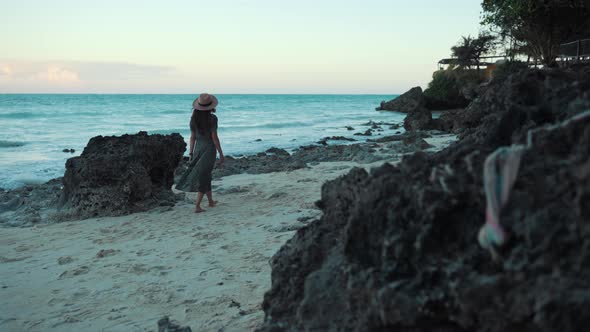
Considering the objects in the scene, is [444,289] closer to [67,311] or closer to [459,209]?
[459,209]

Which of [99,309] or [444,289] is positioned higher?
[444,289]

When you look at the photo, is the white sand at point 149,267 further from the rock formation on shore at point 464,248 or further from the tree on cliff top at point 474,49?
the tree on cliff top at point 474,49

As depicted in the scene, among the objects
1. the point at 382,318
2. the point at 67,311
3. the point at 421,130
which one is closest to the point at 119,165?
the point at 67,311

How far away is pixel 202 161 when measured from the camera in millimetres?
7223

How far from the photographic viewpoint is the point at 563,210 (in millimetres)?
1387

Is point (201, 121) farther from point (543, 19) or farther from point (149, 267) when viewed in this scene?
point (543, 19)

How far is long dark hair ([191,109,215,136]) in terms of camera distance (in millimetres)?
7055

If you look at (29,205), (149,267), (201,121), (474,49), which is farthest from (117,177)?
(474,49)

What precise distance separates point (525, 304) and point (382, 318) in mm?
435

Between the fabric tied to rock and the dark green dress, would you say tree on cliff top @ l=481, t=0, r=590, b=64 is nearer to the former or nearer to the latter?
the dark green dress

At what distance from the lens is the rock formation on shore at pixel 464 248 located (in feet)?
4.41

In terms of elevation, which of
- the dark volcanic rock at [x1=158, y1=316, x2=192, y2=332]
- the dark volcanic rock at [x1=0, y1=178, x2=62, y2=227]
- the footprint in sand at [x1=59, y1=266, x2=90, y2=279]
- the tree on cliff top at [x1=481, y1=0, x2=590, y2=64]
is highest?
the tree on cliff top at [x1=481, y1=0, x2=590, y2=64]

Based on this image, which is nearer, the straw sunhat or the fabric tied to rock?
the fabric tied to rock

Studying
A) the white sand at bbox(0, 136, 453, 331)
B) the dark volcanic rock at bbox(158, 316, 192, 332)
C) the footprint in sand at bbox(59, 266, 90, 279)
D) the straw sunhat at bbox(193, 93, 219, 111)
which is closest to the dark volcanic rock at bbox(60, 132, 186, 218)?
the white sand at bbox(0, 136, 453, 331)
